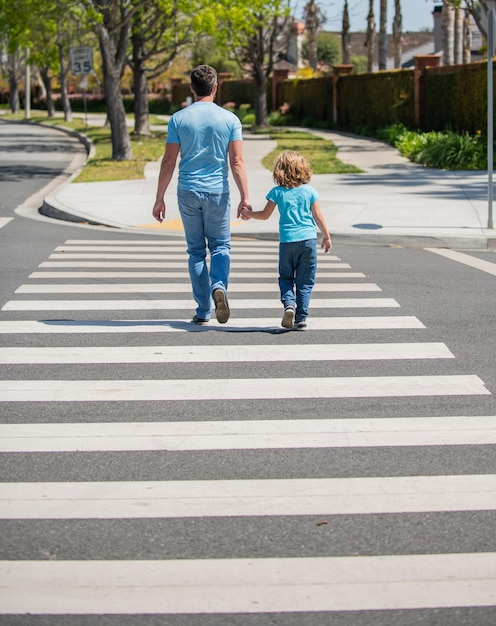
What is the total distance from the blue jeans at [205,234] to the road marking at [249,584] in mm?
4323

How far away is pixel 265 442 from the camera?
18.2 ft

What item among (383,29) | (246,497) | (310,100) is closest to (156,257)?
(246,497)

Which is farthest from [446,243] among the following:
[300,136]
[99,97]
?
[99,97]

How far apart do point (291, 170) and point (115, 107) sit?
1998cm

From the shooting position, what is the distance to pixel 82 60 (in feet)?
124

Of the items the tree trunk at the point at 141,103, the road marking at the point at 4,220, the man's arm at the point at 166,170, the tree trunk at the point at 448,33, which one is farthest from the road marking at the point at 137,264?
the tree trunk at the point at 448,33

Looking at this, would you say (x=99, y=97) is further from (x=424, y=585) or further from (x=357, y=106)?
(x=424, y=585)

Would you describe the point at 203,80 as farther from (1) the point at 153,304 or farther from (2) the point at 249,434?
(2) the point at 249,434

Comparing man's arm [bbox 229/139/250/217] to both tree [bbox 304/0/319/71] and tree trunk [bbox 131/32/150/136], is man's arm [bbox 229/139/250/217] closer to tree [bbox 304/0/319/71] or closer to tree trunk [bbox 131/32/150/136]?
tree trunk [bbox 131/32/150/136]

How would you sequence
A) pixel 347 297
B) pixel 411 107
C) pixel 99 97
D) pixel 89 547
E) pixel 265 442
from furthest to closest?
1. pixel 99 97
2. pixel 411 107
3. pixel 347 297
4. pixel 265 442
5. pixel 89 547

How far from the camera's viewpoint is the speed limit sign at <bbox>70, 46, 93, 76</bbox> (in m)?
37.6

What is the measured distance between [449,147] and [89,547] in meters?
21.5

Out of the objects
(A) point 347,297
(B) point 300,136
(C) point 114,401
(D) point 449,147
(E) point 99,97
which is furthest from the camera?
(E) point 99,97

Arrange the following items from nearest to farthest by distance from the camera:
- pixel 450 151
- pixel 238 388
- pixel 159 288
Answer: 1. pixel 238 388
2. pixel 159 288
3. pixel 450 151
